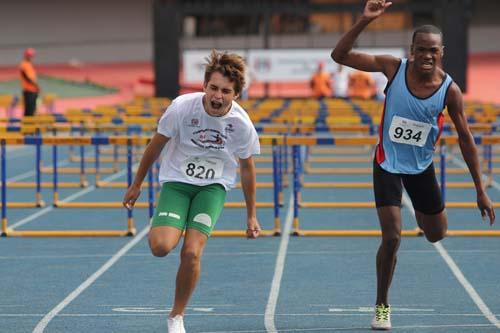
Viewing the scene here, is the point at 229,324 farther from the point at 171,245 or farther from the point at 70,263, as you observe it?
the point at 70,263

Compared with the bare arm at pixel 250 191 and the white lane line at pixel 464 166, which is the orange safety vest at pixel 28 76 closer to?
the white lane line at pixel 464 166

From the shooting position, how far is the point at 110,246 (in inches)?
457

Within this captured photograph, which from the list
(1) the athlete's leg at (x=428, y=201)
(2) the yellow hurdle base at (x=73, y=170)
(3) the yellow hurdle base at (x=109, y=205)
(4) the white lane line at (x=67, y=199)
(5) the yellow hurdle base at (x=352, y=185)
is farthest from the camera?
(2) the yellow hurdle base at (x=73, y=170)

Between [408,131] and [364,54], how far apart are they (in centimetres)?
50

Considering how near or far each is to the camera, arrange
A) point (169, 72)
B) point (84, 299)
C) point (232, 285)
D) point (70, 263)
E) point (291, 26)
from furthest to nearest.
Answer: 1. point (291, 26)
2. point (169, 72)
3. point (70, 263)
4. point (232, 285)
5. point (84, 299)

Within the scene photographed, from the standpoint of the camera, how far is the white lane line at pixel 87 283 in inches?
307

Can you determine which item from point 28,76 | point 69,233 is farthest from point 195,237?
point 28,76

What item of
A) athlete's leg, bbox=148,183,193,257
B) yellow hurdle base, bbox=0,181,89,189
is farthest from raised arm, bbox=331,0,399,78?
yellow hurdle base, bbox=0,181,89,189

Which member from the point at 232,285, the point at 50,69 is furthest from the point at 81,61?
the point at 232,285

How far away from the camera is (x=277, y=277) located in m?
9.72

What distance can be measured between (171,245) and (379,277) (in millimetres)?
1380

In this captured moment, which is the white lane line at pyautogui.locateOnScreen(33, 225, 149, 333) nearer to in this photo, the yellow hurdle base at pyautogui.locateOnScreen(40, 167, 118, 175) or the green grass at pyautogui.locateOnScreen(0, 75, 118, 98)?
the yellow hurdle base at pyautogui.locateOnScreen(40, 167, 118, 175)

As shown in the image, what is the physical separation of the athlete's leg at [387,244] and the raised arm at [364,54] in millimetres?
787

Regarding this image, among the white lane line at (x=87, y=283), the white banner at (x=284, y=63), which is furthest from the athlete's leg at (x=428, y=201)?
the white banner at (x=284, y=63)
